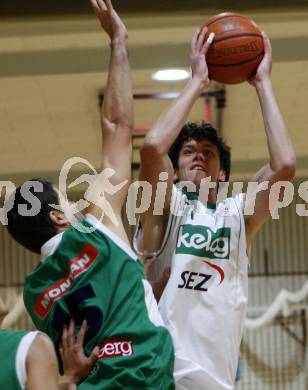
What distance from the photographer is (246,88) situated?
8.33m

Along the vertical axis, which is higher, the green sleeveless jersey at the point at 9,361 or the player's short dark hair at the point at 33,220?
the player's short dark hair at the point at 33,220

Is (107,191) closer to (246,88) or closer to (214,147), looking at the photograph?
(214,147)

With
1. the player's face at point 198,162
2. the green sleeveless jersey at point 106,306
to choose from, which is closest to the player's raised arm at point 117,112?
the green sleeveless jersey at point 106,306

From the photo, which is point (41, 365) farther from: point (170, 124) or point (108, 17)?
point (108, 17)

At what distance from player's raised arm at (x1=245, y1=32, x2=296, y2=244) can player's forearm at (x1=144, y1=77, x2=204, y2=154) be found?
332 millimetres

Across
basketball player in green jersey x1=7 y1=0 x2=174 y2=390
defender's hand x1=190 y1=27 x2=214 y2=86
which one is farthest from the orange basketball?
basketball player in green jersey x1=7 y1=0 x2=174 y2=390

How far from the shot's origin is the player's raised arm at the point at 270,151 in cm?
338

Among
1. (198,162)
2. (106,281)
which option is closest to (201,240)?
(198,162)

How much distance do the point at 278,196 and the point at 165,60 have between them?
13.4ft

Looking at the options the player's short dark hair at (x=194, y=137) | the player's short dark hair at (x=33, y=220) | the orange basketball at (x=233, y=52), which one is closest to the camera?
the player's short dark hair at (x=33, y=220)

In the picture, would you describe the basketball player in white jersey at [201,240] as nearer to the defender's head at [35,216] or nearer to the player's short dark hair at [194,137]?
the player's short dark hair at [194,137]

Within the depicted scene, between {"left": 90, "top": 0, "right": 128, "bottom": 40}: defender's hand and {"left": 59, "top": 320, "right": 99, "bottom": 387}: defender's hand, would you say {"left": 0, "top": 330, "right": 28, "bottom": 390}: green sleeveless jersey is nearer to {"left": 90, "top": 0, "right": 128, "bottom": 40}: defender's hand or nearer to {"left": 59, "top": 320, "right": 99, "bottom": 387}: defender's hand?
{"left": 59, "top": 320, "right": 99, "bottom": 387}: defender's hand

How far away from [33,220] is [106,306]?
0.51 meters

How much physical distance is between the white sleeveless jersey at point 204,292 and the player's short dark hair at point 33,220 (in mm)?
599
